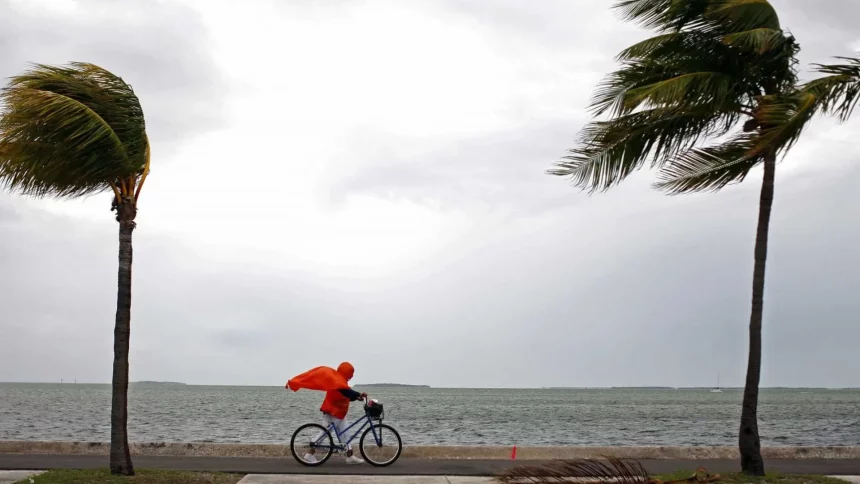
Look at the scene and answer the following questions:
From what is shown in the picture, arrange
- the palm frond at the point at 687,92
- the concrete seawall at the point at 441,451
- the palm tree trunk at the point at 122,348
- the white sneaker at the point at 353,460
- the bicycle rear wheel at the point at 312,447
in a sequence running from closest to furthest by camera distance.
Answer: the palm tree trunk at the point at 122,348, the palm frond at the point at 687,92, the bicycle rear wheel at the point at 312,447, the white sneaker at the point at 353,460, the concrete seawall at the point at 441,451

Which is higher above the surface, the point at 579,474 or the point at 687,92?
the point at 687,92

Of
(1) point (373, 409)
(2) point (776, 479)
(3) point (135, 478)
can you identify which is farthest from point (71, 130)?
(2) point (776, 479)

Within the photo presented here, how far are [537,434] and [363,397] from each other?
94.5ft

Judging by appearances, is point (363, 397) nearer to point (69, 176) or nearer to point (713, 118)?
point (69, 176)

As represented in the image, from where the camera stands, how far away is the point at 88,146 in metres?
11.1

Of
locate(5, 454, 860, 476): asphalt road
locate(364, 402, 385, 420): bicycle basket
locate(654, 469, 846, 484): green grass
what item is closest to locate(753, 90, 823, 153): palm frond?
locate(654, 469, 846, 484): green grass

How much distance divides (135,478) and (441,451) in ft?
19.7

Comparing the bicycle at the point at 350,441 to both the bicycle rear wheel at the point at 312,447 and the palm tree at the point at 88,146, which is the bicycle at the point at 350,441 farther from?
the palm tree at the point at 88,146

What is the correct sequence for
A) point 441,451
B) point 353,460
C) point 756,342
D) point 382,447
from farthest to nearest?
1. point 441,451
2. point 382,447
3. point 353,460
4. point 756,342

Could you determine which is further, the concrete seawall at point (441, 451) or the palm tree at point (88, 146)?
the concrete seawall at point (441, 451)

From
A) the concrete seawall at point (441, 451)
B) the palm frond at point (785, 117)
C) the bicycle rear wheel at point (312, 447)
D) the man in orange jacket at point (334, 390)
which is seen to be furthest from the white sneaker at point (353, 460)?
the palm frond at point (785, 117)

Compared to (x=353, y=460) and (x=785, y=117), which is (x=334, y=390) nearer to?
Answer: (x=353, y=460)

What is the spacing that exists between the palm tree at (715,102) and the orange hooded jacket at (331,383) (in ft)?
16.3

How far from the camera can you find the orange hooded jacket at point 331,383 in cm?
1377
